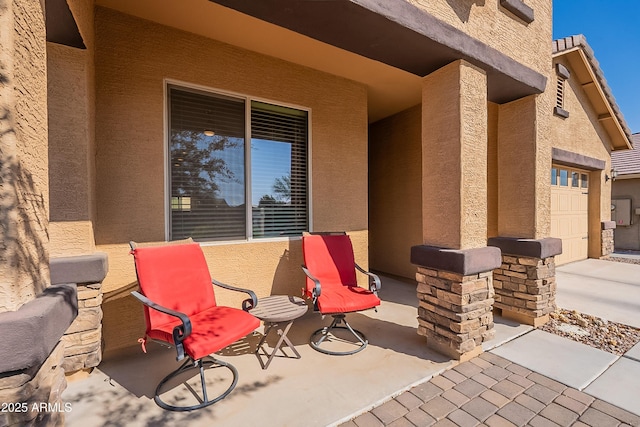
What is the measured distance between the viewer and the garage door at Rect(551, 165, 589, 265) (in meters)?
6.32

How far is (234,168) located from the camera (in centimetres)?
351

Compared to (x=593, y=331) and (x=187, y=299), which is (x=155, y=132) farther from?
(x=593, y=331)

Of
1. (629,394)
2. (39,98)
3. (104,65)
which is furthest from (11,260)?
(629,394)

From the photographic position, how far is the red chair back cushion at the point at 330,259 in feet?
11.6

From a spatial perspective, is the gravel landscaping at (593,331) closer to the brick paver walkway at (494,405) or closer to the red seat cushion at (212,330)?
the brick paver walkway at (494,405)

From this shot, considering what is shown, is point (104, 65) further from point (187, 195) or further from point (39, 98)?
point (39, 98)

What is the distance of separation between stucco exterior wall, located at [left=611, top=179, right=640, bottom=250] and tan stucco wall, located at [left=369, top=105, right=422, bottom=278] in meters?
9.40

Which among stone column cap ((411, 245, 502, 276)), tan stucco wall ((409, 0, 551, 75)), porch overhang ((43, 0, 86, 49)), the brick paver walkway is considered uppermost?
tan stucco wall ((409, 0, 551, 75))

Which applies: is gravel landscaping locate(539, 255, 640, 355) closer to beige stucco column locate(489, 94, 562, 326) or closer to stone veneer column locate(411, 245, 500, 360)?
beige stucco column locate(489, 94, 562, 326)

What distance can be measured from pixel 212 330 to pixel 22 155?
1642 mm

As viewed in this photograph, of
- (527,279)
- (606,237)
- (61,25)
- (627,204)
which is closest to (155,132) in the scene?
(61,25)

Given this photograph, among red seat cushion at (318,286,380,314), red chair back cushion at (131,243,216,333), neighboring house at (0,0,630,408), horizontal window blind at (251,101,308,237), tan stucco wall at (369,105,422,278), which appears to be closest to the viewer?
neighboring house at (0,0,630,408)

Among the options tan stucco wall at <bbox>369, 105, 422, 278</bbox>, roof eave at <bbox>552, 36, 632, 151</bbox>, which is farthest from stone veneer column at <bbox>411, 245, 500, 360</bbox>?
roof eave at <bbox>552, 36, 632, 151</bbox>

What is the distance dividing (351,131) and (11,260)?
3.90 metres
